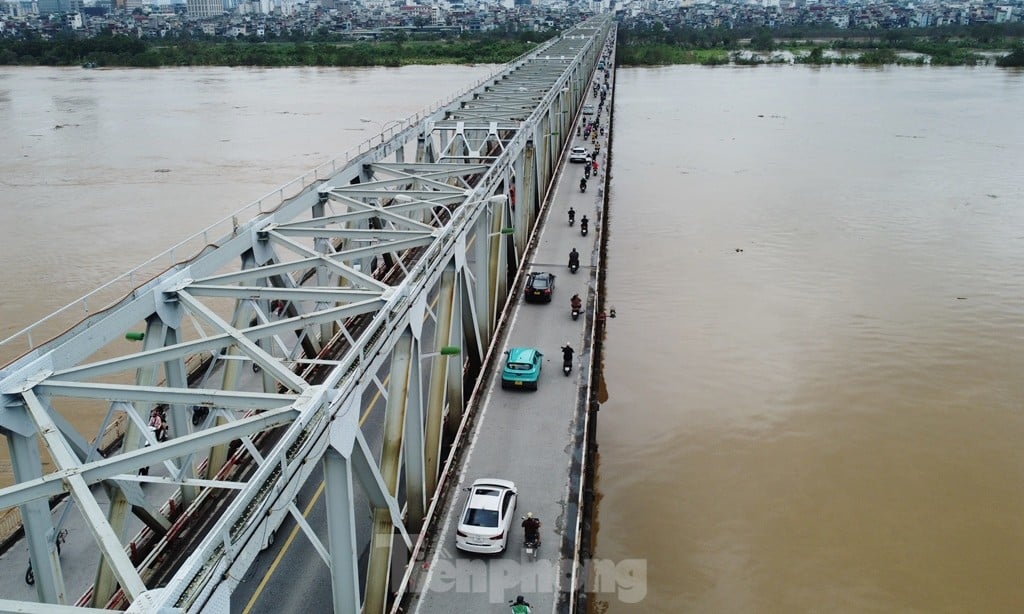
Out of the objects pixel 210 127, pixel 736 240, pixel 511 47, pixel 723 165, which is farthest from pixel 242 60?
pixel 736 240

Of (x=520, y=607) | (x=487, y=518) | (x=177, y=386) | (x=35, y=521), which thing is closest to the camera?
(x=35, y=521)

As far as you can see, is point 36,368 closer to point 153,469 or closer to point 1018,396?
point 153,469

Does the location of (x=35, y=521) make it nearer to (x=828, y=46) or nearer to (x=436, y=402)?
(x=436, y=402)

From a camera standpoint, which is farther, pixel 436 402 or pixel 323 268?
Result: pixel 323 268

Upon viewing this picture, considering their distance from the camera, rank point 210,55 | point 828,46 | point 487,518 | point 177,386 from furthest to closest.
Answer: point 828,46 → point 210,55 → point 177,386 → point 487,518

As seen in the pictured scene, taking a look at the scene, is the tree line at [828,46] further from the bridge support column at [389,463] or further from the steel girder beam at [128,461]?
the steel girder beam at [128,461]

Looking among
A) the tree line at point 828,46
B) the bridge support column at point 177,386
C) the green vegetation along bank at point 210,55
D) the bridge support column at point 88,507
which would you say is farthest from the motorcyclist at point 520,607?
the tree line at point 828,46

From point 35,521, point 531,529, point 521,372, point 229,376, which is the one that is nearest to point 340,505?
point 35,521
